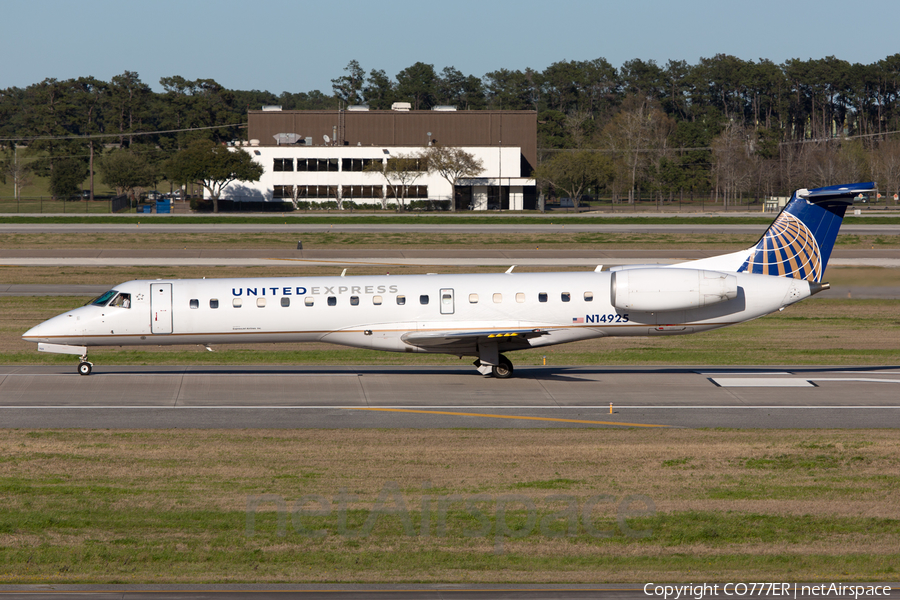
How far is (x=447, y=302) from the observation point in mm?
26094

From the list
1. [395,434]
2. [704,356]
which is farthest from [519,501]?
[704,356]

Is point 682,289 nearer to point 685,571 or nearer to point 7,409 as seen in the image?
point 685,571

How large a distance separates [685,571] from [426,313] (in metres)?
14.6

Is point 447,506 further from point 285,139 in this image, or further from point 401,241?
point 285,139

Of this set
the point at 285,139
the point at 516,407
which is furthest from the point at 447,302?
the point at 285,139

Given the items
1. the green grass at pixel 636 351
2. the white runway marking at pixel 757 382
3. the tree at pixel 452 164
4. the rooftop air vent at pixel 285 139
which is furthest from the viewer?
the rooftop air vent at pixel 285 139

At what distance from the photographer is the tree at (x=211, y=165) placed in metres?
107

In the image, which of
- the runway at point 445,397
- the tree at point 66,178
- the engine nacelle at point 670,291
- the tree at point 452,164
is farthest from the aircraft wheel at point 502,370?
the tree at point 66,178

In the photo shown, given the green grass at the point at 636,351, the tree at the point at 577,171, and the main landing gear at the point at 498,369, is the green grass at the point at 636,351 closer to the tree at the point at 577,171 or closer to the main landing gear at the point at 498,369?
the main landing gear at the point at 498,369

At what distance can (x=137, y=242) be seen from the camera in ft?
218

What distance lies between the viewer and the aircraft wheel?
27094 mm

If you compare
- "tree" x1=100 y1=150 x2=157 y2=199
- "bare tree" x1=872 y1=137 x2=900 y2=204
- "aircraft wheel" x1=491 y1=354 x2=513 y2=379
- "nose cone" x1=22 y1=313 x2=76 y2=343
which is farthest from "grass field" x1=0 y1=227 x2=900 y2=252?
"bare tree" x1=872 y1=137 x2=900 y2=204

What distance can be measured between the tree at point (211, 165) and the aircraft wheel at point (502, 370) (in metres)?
87.0

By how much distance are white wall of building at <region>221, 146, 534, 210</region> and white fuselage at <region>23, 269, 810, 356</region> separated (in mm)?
88956
